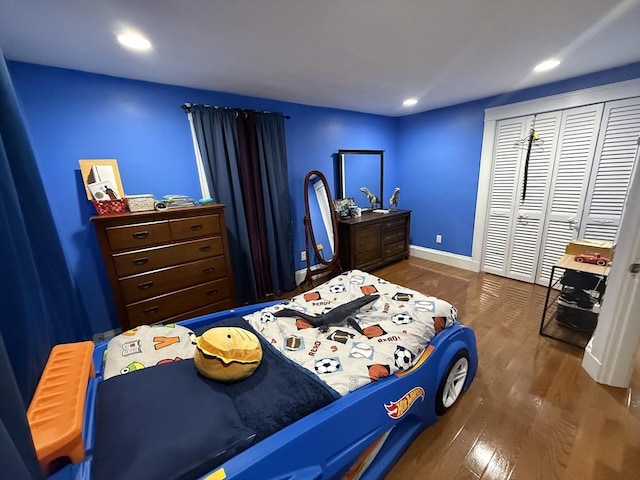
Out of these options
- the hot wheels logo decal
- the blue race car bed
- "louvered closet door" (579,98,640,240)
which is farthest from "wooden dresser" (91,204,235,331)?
"louvered closet door" (579,98,640,240)

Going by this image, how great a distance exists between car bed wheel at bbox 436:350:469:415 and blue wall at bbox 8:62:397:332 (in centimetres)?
252

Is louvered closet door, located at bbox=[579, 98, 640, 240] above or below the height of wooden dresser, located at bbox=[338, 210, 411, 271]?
above

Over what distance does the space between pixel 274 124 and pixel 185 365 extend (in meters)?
2.43

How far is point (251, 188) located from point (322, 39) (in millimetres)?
1539

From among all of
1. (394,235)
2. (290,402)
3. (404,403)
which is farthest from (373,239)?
(290,402)

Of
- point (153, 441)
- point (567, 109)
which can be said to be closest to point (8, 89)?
point (153, 441)

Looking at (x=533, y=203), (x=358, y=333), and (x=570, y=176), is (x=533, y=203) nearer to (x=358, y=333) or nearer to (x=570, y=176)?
(x=570, y=176)

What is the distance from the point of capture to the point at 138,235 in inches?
75.4

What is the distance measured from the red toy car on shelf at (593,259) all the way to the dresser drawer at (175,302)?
Result: 3.05m

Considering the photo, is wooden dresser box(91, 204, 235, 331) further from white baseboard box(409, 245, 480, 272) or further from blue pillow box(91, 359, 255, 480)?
white baseboard box(409, 245, 480, 272)

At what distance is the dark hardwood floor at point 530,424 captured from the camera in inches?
48.0

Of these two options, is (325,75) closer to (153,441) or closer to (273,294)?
(273,294)

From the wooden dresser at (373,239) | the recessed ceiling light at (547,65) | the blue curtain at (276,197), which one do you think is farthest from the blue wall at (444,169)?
the blue curtain at (276,197)

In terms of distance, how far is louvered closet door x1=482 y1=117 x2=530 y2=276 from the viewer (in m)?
2.96
